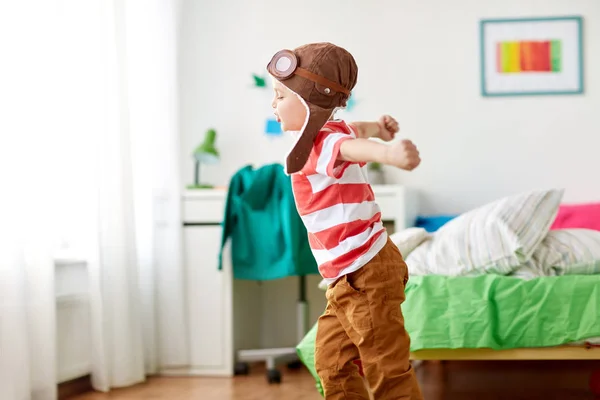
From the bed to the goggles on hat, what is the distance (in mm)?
911

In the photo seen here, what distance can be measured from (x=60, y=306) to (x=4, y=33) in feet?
3.29

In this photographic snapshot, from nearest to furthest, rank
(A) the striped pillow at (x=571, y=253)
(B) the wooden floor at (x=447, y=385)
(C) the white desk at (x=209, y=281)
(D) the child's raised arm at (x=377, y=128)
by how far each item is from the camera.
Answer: (D) the child's raised arm at (x=377, y=128), (A) the striped pillow at (x=571, y=253), (B) the wooden floor at (x=447, y=385), (C) the white desk at (x=209, y=281)

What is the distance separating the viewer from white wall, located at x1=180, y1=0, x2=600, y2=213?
11.6 ft

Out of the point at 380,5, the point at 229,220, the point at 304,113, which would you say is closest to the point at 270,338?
the point at 229,220

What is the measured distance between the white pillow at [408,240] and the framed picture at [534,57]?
135 cm

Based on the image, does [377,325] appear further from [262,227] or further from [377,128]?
[262,227]

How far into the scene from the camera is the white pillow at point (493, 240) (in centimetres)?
229

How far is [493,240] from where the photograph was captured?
7.64ft

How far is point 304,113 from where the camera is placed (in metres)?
1.56

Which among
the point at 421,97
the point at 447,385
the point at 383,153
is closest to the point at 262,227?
the point at 447,385

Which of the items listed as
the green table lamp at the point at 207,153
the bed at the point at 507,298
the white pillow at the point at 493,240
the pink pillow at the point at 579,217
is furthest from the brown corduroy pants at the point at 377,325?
the green table lamp at the point at 207,153

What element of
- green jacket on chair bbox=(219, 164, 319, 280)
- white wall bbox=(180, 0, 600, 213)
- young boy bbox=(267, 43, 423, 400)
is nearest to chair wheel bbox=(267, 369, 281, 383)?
green jacket on chair bbox=(219, 164, 319, 280)

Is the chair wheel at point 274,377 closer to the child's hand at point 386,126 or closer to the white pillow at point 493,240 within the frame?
the white pillow at point 493,240

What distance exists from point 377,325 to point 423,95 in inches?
89.8
